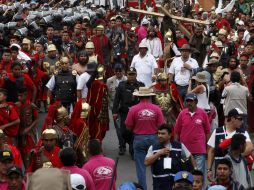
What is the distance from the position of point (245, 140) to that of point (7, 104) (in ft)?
15.8

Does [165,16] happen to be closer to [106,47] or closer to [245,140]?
[106,47]

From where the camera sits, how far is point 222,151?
14.1 meters

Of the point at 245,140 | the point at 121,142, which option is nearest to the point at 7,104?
the point at 121,142

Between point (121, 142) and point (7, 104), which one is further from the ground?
point (7, 104)

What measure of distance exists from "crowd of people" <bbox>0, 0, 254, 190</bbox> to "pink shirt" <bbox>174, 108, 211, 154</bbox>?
1 centimetres

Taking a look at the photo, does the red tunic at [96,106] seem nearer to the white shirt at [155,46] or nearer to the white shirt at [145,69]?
the white shirt at [145,69]

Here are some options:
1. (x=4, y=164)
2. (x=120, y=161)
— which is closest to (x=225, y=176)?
(x=4, y=164)

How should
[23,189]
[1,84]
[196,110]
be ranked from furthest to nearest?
[1,84] < [196,110] < [23,189]

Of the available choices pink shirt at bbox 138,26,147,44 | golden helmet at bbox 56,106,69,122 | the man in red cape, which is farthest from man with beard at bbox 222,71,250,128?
pink shirt at bbox 138,26,147,44

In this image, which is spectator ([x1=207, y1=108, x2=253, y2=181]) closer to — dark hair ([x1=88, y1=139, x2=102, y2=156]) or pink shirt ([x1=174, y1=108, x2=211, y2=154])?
dark hair ([x1=88, y1=139, x2=102, y2=156])

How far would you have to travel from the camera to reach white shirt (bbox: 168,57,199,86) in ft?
70.3

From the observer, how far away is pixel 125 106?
63.9 ft

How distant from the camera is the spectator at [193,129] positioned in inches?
635

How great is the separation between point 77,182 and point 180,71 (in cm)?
906
